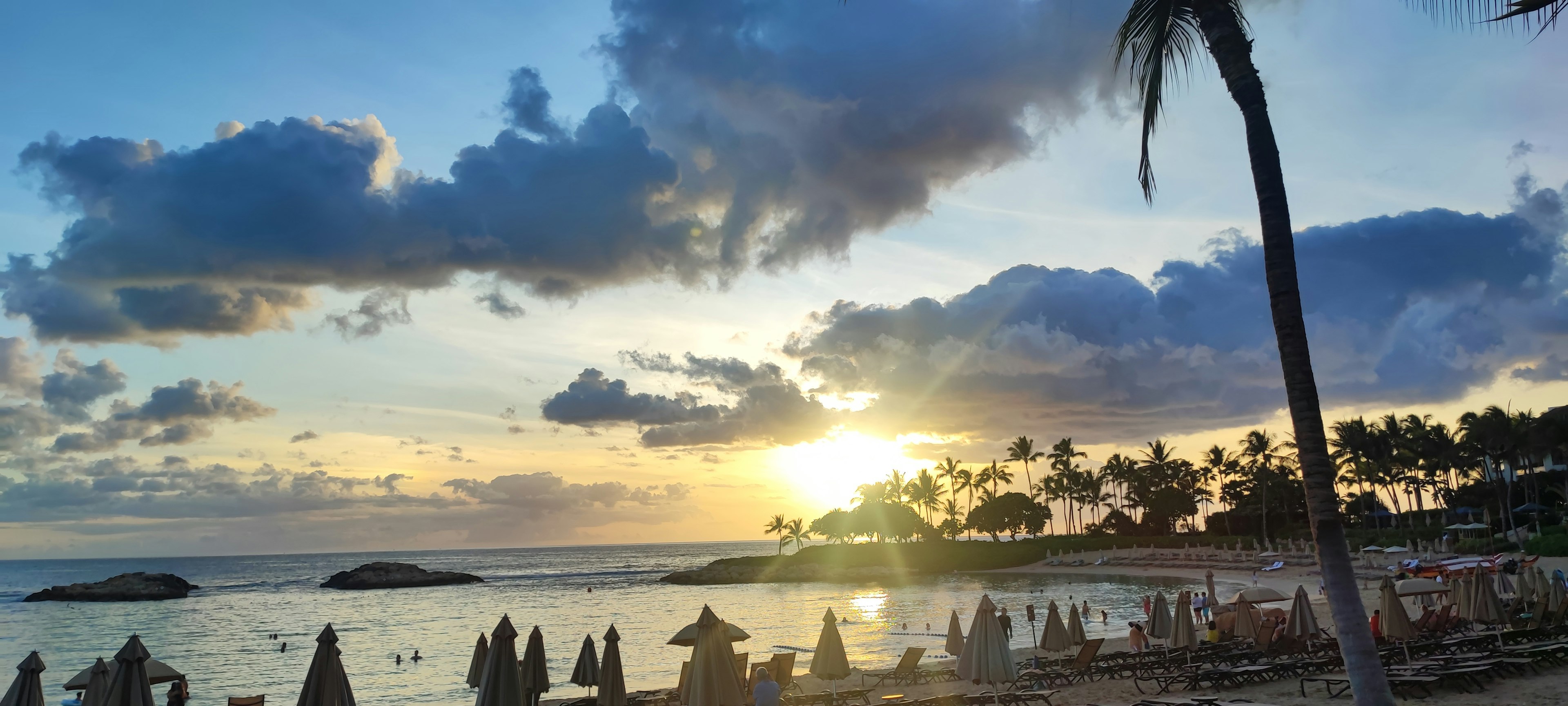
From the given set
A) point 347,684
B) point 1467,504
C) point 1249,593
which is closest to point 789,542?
point 1467,504

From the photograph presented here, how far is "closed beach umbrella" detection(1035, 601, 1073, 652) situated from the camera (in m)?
20.1

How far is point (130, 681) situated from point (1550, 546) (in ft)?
194

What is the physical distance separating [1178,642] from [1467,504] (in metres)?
73.5

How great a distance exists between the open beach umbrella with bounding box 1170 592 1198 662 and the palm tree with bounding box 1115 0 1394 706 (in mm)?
11359

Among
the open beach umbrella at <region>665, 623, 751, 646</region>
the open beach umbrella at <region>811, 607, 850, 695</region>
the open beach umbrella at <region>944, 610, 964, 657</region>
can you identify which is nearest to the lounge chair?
the open beach umbrella at <region>944, 610, 964, 657</region>

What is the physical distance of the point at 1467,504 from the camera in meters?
71.2

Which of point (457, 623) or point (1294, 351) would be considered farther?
point (457, 623)

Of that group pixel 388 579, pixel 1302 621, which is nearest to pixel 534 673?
pixel 1302 621

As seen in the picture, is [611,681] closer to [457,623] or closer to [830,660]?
[830,660]

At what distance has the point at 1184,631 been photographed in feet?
60.7

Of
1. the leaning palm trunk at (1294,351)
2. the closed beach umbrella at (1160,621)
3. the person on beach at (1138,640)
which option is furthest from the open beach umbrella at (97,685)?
the person on beach at (1138,640)

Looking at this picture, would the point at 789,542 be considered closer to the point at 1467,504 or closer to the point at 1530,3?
the point at 1467,504

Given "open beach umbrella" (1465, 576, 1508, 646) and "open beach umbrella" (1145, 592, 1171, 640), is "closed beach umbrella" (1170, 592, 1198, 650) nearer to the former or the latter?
"open beach umbrella" (1145, 592, 1171, 640)

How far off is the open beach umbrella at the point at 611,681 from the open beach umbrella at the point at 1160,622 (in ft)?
40.1
